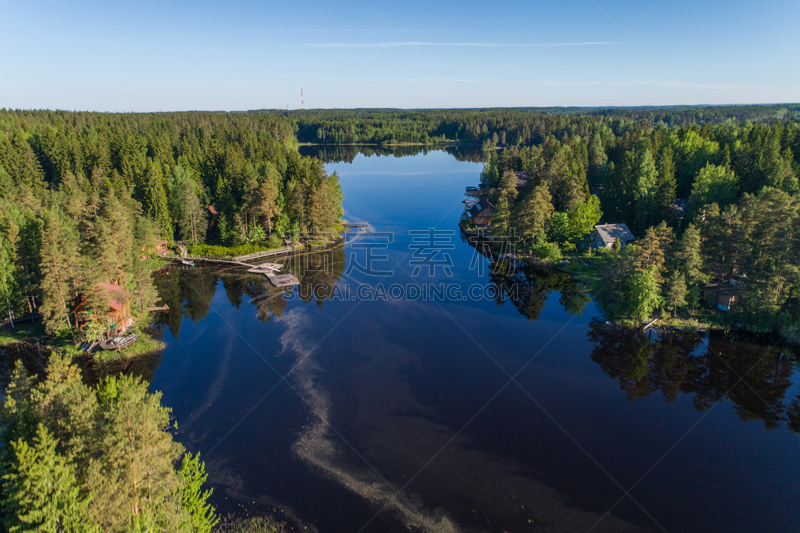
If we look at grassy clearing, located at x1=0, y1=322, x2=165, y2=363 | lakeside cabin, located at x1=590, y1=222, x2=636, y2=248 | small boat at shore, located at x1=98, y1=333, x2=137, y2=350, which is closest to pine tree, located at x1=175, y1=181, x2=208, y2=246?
→ grassy clearing, located at x1=0, y1=322, x2=165, y2=363

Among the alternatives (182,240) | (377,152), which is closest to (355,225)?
(182,240)

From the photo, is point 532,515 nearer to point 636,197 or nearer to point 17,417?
point 17,417

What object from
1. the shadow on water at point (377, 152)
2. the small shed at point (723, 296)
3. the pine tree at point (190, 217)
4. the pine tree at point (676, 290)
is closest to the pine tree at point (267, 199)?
the pine tree at point (190, 217)

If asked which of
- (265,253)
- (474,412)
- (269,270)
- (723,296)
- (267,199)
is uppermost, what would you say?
(267,199)

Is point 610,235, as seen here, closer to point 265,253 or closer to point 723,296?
point 723,296

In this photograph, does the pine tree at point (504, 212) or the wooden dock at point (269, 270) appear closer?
the wooden dock at point (269, 270)

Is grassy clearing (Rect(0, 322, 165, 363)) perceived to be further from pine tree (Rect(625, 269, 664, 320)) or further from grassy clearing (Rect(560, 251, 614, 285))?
grassy clearing (Rect(560, 251, 614, 285))

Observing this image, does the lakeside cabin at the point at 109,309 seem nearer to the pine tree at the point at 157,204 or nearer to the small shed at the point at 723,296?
the pine tree at the point at 157,204
